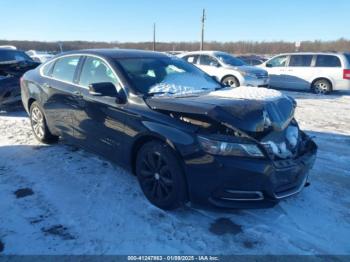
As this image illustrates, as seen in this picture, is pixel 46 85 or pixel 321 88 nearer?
pixel 46 85

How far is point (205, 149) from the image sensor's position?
3.21 m

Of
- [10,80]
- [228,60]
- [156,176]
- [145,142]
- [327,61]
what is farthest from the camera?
[228,60]

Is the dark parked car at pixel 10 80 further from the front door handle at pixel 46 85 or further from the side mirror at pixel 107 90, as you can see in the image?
the side mirror at pixel 107 90

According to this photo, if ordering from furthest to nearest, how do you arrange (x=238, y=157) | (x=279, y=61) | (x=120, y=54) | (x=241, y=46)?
(x=241, y=46)
(x=279, y=61)
(x=120, y=54)
(x=238, y=157)

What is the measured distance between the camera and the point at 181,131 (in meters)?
3.36

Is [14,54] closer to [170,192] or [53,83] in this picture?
[53,83]

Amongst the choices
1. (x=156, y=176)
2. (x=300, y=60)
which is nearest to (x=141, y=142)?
(x=156, y=176)

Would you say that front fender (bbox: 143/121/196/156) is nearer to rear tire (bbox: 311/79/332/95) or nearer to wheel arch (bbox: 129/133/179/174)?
wheel arch (bbox: 129/133/179/174)

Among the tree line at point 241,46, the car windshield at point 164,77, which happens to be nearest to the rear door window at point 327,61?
the car windshield at point 164,77

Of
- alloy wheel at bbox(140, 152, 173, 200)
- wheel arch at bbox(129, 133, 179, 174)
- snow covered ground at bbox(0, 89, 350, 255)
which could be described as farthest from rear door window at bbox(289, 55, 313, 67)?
alloy wheel at bbox(140, 152, 173, 200)

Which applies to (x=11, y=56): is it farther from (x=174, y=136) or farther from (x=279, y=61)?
(x=279, y=61)

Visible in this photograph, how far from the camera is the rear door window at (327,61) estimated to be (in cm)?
1328

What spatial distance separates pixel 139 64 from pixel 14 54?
842 cm

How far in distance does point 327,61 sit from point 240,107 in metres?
11.7
